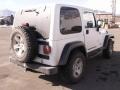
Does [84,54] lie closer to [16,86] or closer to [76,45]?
[76,45]

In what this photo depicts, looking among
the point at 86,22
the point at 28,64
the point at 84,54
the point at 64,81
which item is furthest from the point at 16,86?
the point at 86,22

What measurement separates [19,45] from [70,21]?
1.54 meters

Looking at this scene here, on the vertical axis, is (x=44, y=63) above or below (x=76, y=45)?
below

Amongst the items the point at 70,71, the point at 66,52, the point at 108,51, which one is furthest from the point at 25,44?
the point at 108,51

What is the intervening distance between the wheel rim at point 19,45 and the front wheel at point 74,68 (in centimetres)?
121

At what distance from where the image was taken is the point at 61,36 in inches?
226

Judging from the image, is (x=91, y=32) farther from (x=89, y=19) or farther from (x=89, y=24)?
(x=89, y=19)

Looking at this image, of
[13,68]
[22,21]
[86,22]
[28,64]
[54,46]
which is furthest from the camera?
[13,68]

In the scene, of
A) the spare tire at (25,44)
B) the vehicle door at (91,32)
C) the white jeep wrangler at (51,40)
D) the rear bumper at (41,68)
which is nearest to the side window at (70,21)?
the white jeep wrangler at (51,40)

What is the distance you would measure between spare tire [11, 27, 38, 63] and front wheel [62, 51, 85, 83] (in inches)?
38.2

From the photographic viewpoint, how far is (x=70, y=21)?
6.16m

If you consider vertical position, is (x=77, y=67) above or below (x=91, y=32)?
below

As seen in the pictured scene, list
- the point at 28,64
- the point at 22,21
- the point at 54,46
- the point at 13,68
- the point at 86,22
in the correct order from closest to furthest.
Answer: the point at 54,46 < the point at 28,64 < the point at 22,21 < the point at 86,22 < the point at 13,68

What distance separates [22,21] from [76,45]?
1712 millimetres
